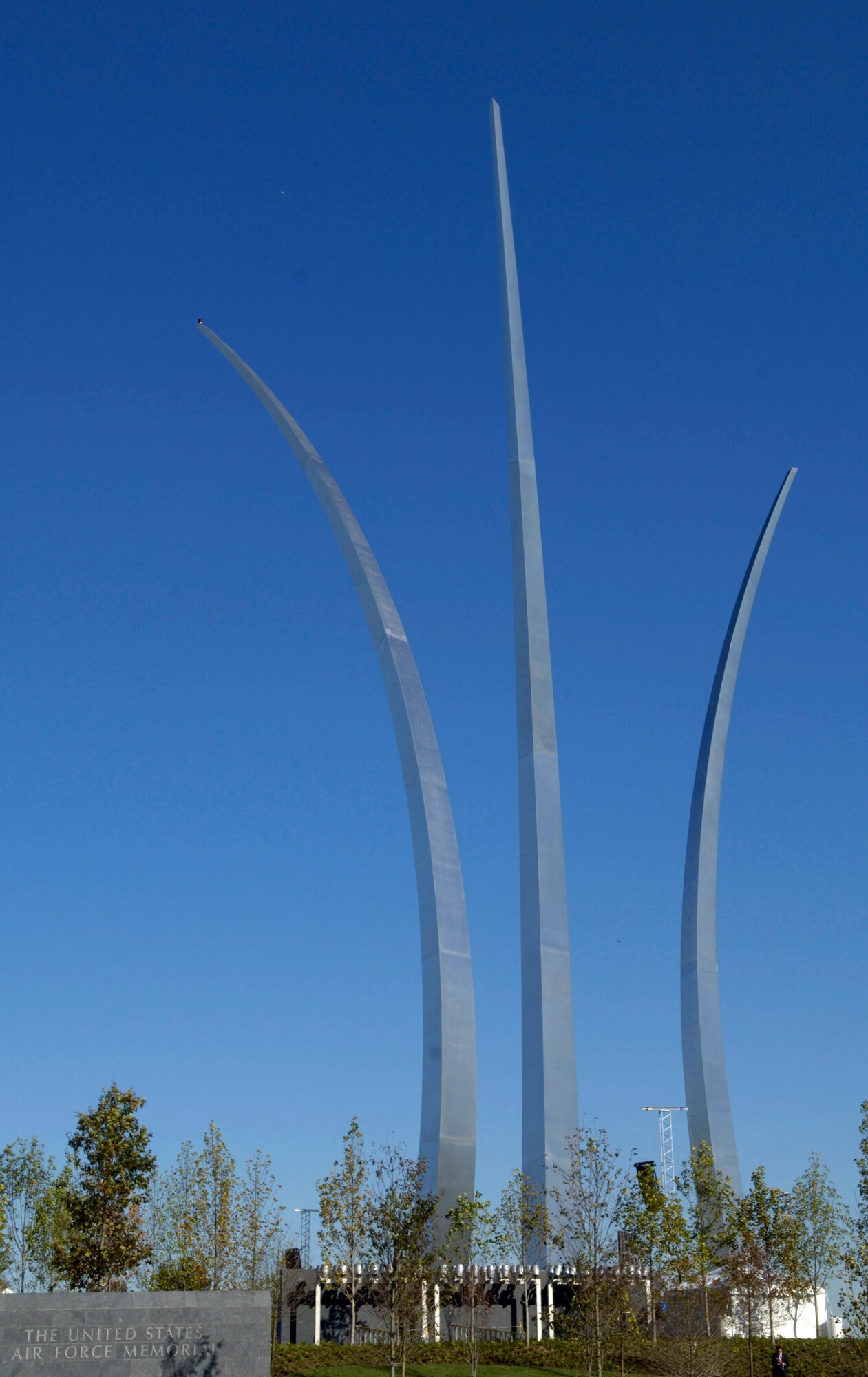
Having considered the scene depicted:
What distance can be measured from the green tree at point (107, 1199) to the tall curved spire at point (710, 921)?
1780 cm

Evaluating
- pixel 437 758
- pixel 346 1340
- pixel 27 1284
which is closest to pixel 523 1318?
pixel 346 1340

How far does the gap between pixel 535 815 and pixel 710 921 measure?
11433 millimetres

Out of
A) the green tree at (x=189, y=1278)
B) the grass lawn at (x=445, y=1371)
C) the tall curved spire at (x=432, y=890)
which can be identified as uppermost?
the tall curved spire at (x=432, y=890)

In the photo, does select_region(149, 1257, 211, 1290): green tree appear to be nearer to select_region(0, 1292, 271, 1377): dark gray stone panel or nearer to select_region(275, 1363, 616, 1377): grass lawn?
select_region(275, 1363, 616, 1377): grass lawn

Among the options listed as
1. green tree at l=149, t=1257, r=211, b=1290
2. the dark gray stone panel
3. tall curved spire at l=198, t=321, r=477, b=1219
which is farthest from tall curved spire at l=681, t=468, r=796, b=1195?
the dark gray stone panel

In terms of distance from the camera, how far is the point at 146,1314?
27.0 m

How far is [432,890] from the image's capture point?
1553 inches

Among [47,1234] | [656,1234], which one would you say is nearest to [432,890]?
[656,1234]

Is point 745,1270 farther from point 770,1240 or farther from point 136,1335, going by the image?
point 136,1335

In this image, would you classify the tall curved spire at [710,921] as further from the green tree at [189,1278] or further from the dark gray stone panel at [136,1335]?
the dark gray stone panel at [136,1335]

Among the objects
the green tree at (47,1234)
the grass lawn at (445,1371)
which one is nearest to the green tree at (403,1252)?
the grass lawn at (445,1371)

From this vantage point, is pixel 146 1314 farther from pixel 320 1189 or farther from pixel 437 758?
pixel 437 758

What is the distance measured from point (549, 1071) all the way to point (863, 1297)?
1500 centimetres

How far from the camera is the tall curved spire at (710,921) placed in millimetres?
46125
